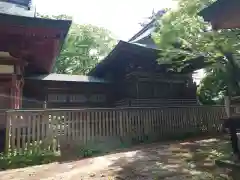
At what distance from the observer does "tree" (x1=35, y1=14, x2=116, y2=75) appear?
91.5ft

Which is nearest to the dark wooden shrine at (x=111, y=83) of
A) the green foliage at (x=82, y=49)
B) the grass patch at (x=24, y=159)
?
the grass patch at (x=24, y=159)

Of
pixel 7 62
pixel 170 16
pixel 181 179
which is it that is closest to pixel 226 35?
pixel 170 16

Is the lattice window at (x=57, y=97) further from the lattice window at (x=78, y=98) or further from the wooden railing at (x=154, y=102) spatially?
the wooden railing at (x=154, y=102)

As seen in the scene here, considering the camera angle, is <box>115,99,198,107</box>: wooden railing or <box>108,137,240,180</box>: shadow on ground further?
<box>115,99,198,107</box>: wooden railing

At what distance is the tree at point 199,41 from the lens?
511 cm

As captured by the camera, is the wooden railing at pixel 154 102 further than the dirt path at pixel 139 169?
Yes

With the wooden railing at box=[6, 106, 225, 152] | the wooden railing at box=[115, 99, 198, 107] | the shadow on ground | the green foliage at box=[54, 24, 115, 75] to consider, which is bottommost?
the shadow on ground

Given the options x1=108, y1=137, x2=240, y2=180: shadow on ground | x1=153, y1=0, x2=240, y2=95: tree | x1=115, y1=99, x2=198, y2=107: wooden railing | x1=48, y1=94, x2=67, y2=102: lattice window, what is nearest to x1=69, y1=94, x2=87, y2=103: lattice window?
x1=48, y1=94, x2=67, y2=102: lattice window

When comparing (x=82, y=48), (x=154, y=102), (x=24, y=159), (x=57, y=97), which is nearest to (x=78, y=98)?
(x=57, y=97)

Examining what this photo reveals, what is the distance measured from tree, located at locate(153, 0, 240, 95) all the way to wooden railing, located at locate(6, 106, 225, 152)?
9.32ft

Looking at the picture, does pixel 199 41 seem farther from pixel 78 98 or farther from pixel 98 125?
pixel 78 98

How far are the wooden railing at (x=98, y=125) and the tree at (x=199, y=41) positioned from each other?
284 centimetres

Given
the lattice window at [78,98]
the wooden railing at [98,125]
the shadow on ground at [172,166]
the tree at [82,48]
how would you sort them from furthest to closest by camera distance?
the tree at [82,48], the lattice window at [78,98], the wooden railing at [98,125], the shadow on ground at [172,166]

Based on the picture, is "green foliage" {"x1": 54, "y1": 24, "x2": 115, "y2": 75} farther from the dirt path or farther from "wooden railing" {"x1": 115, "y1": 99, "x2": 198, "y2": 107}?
the dirt path
